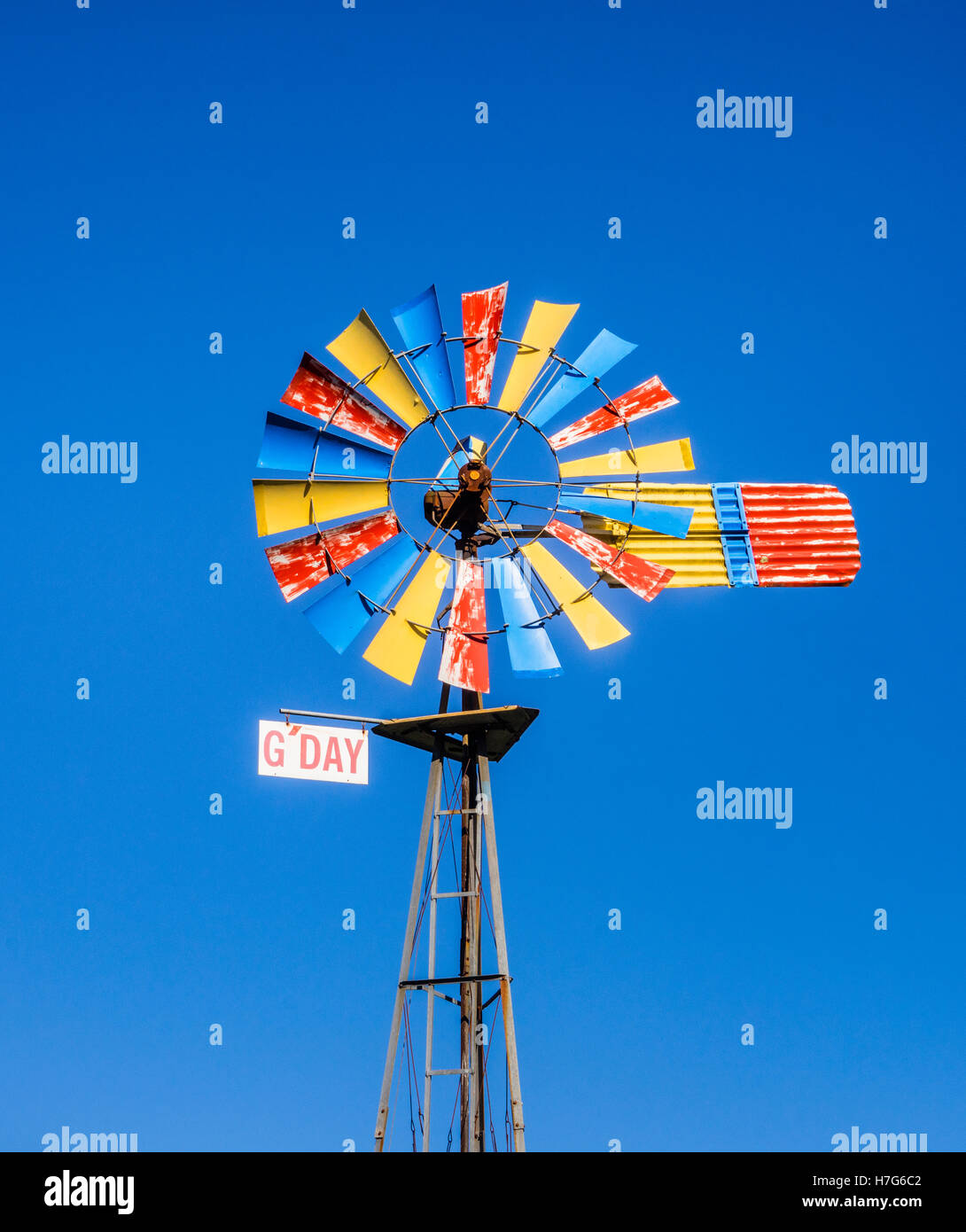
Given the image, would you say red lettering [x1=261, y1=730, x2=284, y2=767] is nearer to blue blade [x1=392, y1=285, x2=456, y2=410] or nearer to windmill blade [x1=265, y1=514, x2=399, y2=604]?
windmill blade [x1=265, y1=514, x2=399, y2=604]

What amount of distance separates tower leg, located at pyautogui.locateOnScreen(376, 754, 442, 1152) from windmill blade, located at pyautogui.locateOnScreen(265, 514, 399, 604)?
5.24ft

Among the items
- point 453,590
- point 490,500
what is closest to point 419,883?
point 453,590

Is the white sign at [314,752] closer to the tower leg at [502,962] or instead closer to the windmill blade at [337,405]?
the tower leg at [502,962]

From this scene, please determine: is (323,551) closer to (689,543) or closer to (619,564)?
(619,564)

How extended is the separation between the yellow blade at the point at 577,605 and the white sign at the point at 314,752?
5.60 feet

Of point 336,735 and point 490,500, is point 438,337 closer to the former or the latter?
point 490,500

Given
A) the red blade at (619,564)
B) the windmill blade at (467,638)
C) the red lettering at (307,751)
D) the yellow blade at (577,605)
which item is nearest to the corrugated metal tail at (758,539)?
the red blade at (619,564)

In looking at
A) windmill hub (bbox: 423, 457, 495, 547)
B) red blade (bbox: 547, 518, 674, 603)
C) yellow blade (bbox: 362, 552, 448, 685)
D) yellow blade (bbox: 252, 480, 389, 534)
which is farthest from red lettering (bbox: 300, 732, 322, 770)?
red blade (bbox: 547, 518, 674, 603)

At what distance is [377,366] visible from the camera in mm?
10711

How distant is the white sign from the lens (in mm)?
10117

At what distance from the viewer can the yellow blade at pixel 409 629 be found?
10.4 m
